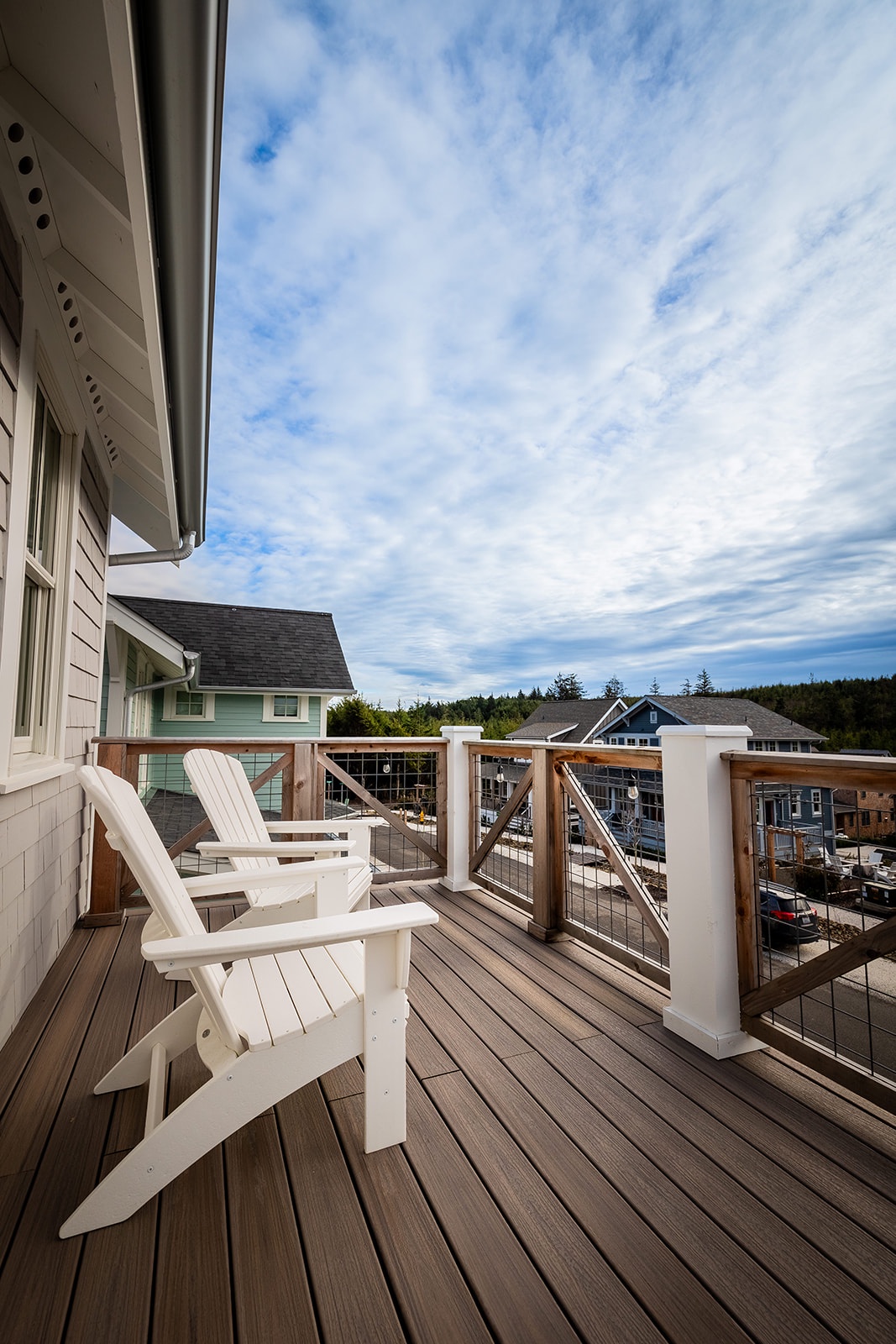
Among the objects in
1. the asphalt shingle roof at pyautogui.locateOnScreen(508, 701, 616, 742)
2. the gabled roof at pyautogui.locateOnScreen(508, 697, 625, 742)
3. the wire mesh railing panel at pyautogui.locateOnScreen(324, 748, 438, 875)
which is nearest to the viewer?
the wire mesh railing panel at pyautogui.locateOnScreen(324, 748, 438, 875)

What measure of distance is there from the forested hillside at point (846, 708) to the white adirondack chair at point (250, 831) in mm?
27177

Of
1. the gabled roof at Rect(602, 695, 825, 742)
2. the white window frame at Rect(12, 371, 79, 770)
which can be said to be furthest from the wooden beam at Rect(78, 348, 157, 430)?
the gabled roof at Rect(602, 695, 825, 742)

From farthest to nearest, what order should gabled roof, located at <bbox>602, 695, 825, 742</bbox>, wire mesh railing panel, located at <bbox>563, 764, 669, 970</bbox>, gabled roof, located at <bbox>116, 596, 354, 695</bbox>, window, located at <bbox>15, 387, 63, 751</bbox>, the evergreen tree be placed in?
1. the evergreen tree
2. gabled roof, located at <bbox>602, 695, 825, 742</bbox>
3. gabled roof, located at <bbox>116, 596, 354, 695</bbox>
4. wire mesh railing panel, located at <bbox>563, 764, 669, 970</bbox>
5. window, located at <bbox>15, 387, 63, 751</bbox>

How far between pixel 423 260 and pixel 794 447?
19.8 metres

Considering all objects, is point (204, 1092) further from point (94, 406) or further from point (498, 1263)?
point (94, 406)

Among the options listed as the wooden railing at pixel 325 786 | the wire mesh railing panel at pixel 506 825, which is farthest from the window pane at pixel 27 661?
the wire mesh railing panel at pixel 506 825

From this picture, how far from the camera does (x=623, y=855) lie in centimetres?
265

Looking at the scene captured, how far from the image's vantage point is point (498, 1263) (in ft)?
3.90

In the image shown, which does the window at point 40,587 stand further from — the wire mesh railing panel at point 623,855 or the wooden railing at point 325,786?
the wire mesh railing panel at point 623,855

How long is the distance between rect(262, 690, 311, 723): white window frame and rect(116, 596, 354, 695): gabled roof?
0.27 m

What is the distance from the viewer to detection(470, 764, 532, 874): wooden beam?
11.1 feet

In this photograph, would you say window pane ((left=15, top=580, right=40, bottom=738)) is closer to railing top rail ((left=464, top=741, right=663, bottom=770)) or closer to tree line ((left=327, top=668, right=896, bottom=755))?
railing top rail ((left=464, top=741, right=663, bottom=770))

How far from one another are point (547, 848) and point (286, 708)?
8690 millimetres

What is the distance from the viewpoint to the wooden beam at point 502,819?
11.1ft
